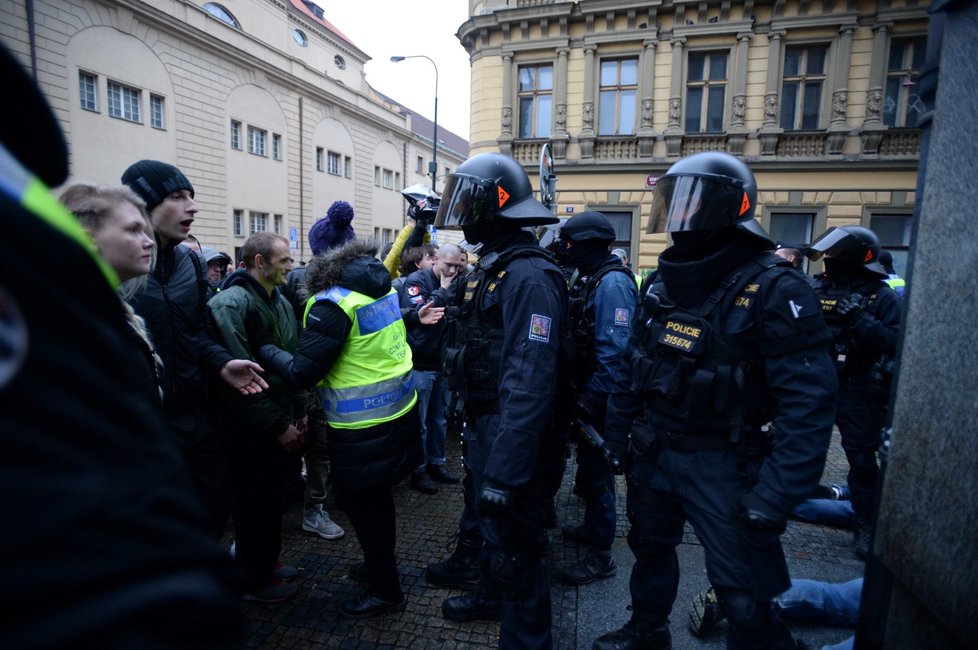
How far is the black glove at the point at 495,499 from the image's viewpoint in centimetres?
212

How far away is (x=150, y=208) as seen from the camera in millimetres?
2561

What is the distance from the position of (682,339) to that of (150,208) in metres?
2.62

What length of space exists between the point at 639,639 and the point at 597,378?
1.43 meters

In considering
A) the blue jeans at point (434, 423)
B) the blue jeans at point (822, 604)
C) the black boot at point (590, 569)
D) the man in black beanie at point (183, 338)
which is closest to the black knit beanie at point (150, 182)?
the man in black beanie at point (183, 338)

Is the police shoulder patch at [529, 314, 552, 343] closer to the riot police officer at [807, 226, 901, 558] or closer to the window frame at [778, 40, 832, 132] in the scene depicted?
the riot police officer at [807, 226, 901, 558]

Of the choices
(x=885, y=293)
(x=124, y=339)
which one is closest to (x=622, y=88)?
(x=885, y=293)

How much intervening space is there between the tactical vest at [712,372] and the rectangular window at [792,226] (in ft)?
45.1

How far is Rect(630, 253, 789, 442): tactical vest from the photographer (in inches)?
84.9

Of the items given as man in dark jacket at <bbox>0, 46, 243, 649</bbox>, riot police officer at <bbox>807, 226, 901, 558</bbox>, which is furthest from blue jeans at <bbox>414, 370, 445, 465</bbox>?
man in dark jacket at <bbox>0, 46, 243, 649</bbox>

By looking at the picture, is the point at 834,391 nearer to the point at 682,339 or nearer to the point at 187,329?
the point at 682,339

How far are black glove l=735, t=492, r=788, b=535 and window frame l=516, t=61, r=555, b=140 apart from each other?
1482cm

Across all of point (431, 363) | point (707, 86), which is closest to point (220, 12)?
point (707, 86)

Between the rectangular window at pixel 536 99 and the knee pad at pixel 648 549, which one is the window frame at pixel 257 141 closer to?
the rectangular window at pixel 536 99

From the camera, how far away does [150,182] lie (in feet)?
8.43
